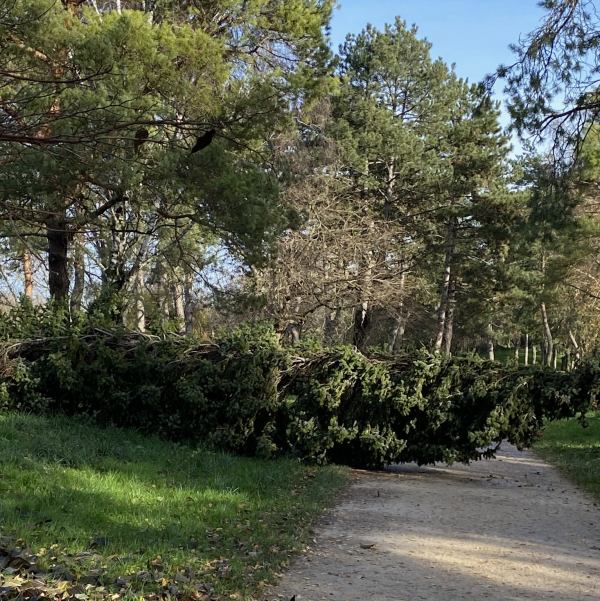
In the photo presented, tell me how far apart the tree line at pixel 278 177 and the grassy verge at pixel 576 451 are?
1928mm

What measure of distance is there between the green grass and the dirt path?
1.21ft

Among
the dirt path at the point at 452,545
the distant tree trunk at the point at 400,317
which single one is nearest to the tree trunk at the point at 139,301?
the distant tree trunk at the point at 400,317

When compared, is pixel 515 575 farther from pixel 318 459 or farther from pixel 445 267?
pixel 445 267

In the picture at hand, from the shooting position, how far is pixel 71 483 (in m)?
7.45

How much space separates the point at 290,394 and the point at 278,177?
652 centimetres

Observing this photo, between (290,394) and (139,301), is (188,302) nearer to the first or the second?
(139,301)

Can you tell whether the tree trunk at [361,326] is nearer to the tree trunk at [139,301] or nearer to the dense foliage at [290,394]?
the tree trunk at [139,301]

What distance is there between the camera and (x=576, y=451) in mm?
14336

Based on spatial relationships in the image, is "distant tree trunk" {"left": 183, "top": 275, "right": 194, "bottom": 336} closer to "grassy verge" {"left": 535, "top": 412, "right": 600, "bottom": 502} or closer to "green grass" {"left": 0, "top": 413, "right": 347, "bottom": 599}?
"green grass" {"left": 0, "top": 413, "right": 347, "bottom": 599}

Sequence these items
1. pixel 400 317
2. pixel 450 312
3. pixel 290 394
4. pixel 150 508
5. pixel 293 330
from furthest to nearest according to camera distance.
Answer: pixel 450 312
pixel 400 317
pixel 293 330
pixel 290 394
pixel 150 508

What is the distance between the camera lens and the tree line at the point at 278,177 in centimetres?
949

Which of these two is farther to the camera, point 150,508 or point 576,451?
point 576,451

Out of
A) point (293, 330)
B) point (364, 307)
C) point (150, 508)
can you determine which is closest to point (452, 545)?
point (150, 508)

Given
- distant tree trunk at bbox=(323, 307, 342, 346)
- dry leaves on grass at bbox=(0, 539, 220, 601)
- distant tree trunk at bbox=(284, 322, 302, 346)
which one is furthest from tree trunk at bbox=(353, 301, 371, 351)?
dry leaves on grass at bbox=(0, 539, 220, 601)
